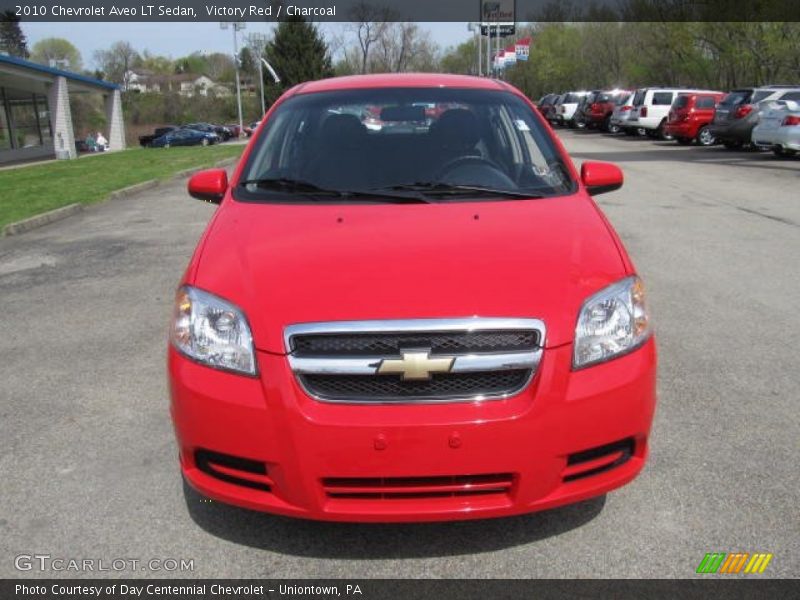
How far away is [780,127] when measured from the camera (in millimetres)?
16812

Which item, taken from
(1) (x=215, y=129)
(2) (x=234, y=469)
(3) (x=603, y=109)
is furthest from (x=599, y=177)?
(1) (x=215, y=129)

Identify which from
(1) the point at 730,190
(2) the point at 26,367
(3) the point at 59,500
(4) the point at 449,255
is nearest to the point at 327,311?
(4) the point at 449,255

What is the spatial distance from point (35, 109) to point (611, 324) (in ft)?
126

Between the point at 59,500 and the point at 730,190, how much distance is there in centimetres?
1214

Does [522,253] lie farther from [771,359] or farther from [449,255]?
[771,359]

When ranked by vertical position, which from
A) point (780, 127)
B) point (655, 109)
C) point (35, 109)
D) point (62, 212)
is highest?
point (35, 109)

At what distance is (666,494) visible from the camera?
3.00 meters

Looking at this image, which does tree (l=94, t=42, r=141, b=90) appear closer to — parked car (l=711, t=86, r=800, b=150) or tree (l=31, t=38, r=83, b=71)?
tree (l=31, t=38, r=83, b=71)

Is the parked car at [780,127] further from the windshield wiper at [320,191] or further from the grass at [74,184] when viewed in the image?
the windshield wiper at [320,191]

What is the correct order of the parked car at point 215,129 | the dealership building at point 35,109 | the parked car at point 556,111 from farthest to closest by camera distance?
the parked car at point 215,129
the parked car at point 556,111
the dealership building at point 35,109

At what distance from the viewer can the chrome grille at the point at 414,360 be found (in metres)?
2.33

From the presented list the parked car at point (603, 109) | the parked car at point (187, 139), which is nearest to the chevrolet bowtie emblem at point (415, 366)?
the parked car at point (603, 109)

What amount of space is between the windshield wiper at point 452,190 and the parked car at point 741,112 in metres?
18.0

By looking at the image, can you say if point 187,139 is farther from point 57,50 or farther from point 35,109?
point 57,50
